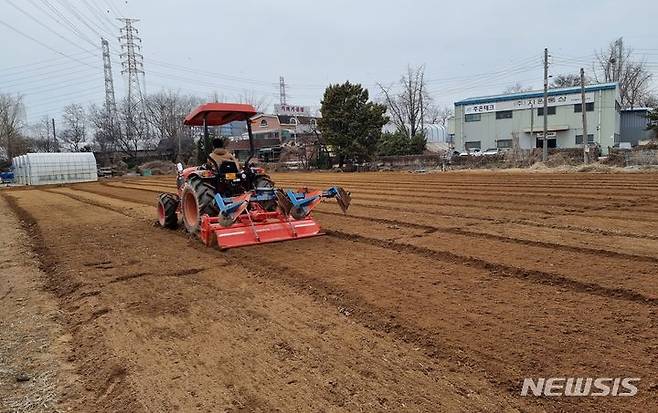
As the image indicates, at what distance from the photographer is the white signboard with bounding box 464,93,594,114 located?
5047 centimetres

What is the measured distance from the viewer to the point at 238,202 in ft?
23.6

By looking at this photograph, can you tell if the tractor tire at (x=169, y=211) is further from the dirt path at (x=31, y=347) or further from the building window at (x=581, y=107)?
the building window at (x=581, y=107)

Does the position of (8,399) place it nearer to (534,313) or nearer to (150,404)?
(150,404)

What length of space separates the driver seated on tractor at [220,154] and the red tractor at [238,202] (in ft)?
0.21

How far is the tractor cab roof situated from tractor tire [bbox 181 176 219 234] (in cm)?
116

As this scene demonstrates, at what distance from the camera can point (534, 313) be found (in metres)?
4.15

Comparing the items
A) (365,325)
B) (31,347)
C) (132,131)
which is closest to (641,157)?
(365,325)

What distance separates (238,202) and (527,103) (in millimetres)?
52988

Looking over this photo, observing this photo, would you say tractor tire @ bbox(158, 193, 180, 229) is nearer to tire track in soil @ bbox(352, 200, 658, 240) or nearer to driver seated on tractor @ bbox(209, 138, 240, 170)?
driver seated on tractor @ bbox(209, 138, 240, 170)

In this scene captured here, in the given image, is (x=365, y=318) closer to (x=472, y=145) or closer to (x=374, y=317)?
(x=374, y=317)

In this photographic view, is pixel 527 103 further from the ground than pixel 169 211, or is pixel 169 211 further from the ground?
pixel 527 103

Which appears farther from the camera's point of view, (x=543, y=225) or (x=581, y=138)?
Answer: (x=581, y=138)

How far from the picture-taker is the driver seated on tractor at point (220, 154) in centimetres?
861

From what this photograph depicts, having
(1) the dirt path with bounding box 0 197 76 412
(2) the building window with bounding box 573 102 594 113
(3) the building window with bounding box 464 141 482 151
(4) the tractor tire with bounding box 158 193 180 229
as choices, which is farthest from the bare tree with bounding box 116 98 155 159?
(1) the dirt path with bounding box 0 197 76 412
